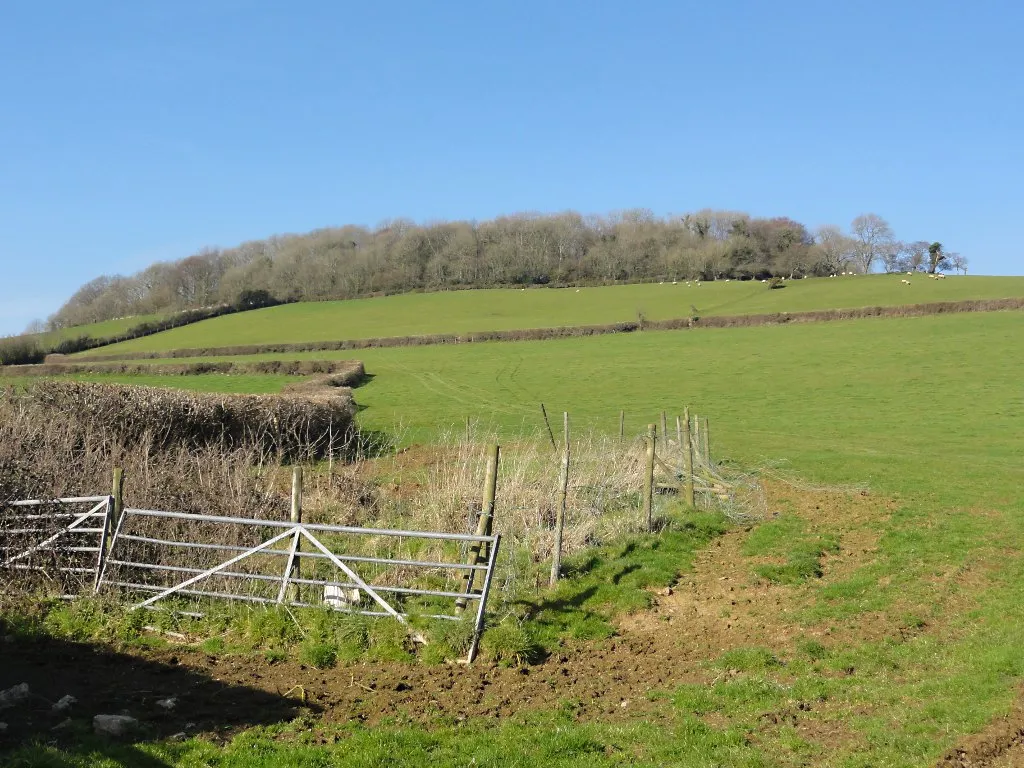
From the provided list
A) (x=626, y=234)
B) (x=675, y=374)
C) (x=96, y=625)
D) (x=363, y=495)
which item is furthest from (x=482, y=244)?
(x=96, y=625)

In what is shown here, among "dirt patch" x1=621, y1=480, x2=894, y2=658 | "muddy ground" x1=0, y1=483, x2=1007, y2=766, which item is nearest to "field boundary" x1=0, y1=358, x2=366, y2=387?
"dirt patch" x1=621, y1=480, x2=894, y2=658

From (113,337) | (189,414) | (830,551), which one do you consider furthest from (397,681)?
(113,337)

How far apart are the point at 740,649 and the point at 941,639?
7.30 feet

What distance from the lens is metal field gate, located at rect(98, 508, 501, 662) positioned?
31.7 ft

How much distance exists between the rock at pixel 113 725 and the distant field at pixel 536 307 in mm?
58045

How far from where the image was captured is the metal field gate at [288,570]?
9.65 m

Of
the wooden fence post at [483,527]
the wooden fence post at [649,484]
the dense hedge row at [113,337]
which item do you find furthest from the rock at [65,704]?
the dense hedge row at [113,337]

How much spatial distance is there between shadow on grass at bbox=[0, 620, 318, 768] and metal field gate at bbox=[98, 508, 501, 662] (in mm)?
1367

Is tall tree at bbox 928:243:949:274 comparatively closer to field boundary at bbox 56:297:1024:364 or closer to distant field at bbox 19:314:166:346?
field boundary at bbox 56:297:1024:364

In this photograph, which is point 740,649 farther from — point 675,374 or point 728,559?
point 675,374

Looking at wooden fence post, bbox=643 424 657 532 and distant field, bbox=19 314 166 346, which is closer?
wooden fence post, bbox=643 424 657 532

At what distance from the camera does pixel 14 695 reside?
7.52 meters

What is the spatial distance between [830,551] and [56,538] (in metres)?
11.6

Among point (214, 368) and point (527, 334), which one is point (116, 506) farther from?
point (527, 334)
